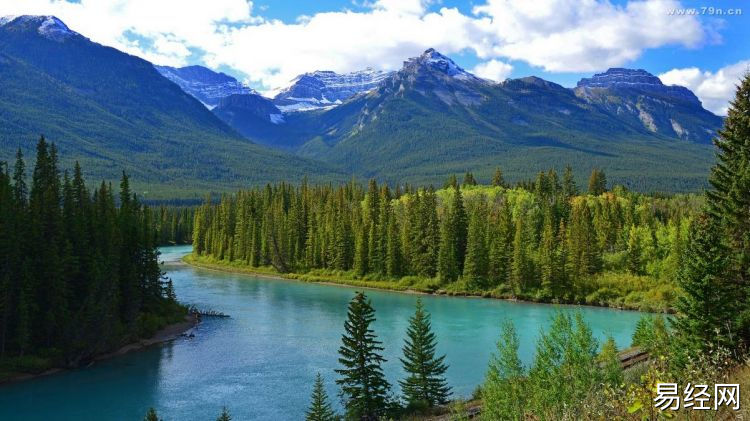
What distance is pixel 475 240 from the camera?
95.1 metres

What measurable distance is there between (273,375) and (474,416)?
23594 millimetres

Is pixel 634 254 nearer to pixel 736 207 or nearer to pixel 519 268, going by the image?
pixel 519 268

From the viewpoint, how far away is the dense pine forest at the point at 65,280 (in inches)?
1956

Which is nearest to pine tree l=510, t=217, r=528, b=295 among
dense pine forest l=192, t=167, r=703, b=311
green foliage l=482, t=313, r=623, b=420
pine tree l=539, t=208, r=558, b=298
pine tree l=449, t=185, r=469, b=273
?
dense pine forest l=192, t=167, r=703, b=311

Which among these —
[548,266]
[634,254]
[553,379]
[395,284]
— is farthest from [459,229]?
[553,379]

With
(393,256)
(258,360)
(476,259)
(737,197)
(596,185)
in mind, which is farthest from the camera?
(596,185)

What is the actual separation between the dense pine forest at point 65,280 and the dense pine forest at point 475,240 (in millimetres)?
44136

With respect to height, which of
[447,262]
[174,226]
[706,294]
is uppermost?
[706,294]

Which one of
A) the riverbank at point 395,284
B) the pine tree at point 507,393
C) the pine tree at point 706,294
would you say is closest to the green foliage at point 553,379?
the pine tree at point 507,393

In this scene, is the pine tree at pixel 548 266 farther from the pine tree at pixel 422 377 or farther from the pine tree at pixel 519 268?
the pine tree at pixel 422 377

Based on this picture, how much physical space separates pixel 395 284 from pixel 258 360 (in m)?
48.6

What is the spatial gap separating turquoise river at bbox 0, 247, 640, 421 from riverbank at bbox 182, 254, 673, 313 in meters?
2.80

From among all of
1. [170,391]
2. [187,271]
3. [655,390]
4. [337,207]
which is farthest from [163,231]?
[655,390]

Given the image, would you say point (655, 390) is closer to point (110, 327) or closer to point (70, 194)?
point (110, 327)
